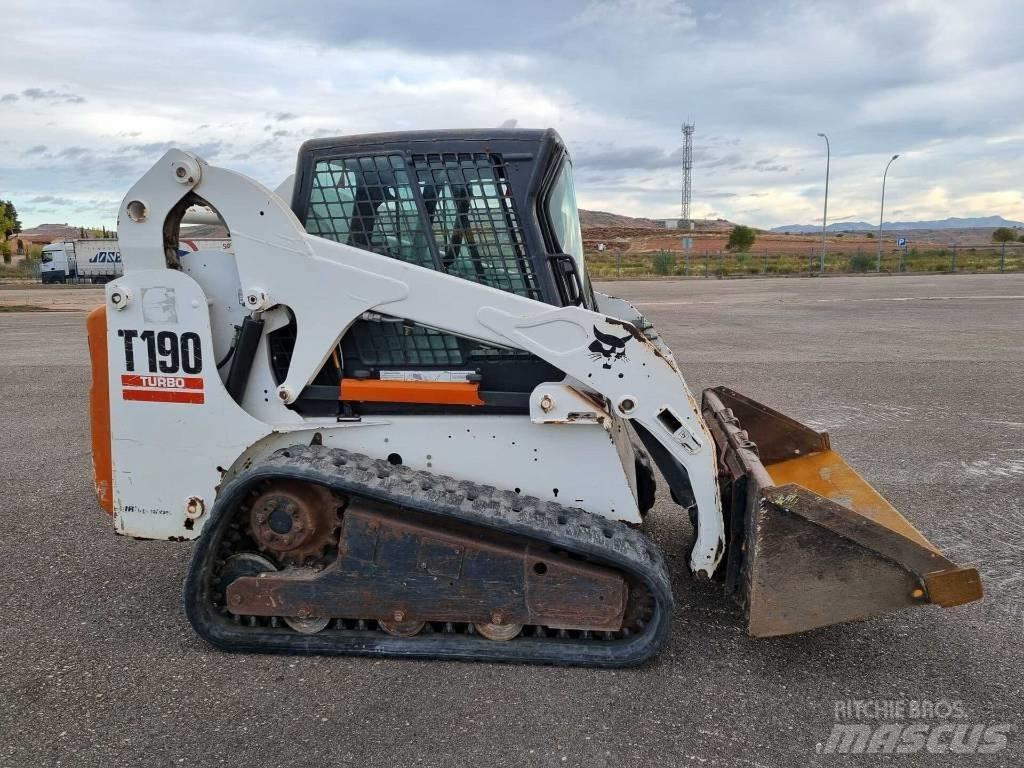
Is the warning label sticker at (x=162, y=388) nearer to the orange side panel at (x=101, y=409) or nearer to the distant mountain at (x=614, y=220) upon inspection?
the orange side panel at (x=101, y=409)

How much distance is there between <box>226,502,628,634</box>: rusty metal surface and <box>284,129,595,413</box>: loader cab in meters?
0.60

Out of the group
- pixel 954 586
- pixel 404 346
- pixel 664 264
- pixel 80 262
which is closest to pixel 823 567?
pixel 954 586

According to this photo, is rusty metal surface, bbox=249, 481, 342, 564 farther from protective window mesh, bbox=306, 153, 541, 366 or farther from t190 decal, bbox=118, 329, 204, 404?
protective window mesh, bbox=306, 153, 541, 366

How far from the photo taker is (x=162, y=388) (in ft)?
12.0

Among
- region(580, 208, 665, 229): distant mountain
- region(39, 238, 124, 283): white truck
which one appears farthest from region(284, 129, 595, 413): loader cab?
region(580, 208, 665, 229): distant mountain

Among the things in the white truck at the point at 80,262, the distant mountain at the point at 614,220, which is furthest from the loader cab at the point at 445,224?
the distant mountain at the point at 614,220

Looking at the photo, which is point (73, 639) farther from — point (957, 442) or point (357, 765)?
point (957, 442)

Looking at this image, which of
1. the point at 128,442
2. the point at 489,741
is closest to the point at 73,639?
the point at 128,442

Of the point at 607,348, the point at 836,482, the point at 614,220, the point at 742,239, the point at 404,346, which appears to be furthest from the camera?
the point at 614,220

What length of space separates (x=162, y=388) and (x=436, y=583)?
1.54 m

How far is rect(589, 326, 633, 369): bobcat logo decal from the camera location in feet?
11.1

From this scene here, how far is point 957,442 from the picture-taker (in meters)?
7.04

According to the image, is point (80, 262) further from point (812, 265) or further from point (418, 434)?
point (418, 434)

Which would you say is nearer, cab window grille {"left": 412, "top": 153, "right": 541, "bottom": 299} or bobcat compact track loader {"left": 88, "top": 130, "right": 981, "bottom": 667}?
bobcat compact track loader {"left": 88, "top": 130, "right": 981, "bottom": 667}
